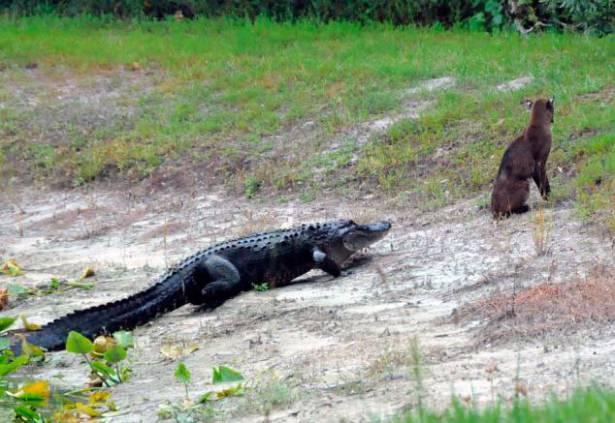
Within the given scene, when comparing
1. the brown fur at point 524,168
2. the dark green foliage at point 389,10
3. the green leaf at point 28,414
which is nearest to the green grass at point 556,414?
the green leaf at point 28,414

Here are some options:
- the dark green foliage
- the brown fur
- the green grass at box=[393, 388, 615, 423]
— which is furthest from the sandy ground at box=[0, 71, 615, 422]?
the dark green foliage

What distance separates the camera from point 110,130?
17.2m

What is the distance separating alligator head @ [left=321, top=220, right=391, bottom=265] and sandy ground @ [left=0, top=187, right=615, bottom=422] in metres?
0.16

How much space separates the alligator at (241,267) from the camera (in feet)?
33.0

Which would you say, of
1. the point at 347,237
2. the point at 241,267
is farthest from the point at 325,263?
the point at 241,267

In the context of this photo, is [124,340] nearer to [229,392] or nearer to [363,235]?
[229,392]

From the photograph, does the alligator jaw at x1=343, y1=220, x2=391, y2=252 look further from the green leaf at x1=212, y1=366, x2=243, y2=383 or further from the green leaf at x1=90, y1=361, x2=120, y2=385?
the green leaf at x1=212, y1=366, x2=243, y2=383

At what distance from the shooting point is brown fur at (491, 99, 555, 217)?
11.2 meters

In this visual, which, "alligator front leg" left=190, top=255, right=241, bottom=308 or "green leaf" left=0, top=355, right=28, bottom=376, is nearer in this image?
"green leaf" left=0, top=355, right=28, bottom=376

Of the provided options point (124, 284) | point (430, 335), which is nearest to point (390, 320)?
point (430, 335)

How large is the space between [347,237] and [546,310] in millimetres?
3342

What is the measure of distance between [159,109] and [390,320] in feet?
31.4

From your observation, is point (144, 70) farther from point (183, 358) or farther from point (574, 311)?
point (574, 311)

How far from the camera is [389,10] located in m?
20.8
